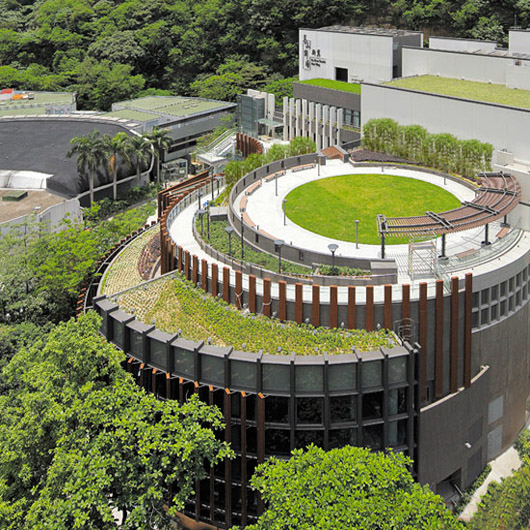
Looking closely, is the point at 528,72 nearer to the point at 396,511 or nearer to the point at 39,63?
the point at 396,511

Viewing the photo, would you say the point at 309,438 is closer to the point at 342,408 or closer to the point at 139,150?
the point at 342,408

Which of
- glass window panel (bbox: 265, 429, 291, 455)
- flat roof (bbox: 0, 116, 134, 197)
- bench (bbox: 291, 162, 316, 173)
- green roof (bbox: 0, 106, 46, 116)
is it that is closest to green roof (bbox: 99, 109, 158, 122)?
flat roof (bbox: 0, 116, 134, 197)

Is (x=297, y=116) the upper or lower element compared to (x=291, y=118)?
upper

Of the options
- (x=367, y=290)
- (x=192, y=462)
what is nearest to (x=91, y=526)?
(x=192, y=462)

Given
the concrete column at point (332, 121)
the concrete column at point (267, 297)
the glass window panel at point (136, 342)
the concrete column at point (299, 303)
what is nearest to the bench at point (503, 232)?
the concrete column at point (299, 303)

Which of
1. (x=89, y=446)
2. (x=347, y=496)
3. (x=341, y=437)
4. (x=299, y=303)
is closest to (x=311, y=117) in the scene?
(x=299, y=303)

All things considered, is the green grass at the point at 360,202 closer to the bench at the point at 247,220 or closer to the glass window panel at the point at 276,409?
the bench at the point at 247,220
